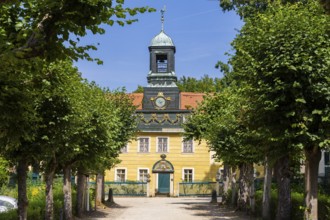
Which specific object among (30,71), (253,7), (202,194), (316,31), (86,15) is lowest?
(202,194)

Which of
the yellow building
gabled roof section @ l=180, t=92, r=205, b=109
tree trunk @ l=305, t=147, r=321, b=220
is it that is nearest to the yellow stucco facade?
the yellow building

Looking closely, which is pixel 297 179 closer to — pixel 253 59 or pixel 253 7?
pixel 253 7

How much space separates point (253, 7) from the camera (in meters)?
24.7

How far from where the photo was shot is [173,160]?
2098 inches

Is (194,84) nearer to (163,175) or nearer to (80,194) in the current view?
(163,175)

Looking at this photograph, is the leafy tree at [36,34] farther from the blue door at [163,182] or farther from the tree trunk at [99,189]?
the blue door at [163,182]

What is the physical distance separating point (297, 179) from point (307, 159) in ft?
47.7

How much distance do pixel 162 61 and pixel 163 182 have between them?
11.7 m

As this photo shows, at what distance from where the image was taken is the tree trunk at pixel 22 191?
545 inches

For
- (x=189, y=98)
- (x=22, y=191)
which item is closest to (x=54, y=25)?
(x=22, y=191)

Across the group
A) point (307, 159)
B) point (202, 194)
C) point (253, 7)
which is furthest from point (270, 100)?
point (202, 194)

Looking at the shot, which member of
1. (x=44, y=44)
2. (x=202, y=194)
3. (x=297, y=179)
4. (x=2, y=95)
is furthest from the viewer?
(x=202, y=194)

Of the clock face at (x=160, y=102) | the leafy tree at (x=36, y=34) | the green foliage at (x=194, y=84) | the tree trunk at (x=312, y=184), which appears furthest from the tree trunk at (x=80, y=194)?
the green foliage at (x=194, y=84)

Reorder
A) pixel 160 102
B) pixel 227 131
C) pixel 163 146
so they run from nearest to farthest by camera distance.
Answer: pixel 227 131
pixel 163 146
pixel 160 102
